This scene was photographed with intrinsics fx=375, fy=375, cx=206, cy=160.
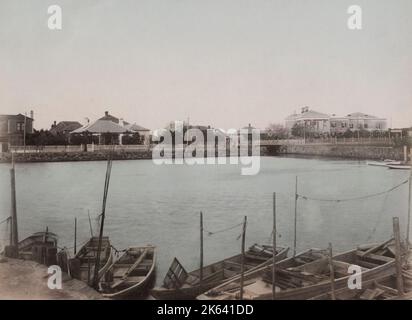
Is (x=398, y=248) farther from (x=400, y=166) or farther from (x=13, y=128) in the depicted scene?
(x=13, y=128)

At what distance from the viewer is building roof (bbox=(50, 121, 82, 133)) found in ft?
15.5

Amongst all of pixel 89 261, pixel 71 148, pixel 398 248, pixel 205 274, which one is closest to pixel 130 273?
pixel 89 261

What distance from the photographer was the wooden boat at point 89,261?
4.15 metres

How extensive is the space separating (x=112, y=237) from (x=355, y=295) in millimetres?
2900

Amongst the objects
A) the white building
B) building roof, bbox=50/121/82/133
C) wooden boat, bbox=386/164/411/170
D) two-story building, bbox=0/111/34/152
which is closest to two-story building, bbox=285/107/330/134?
the white building

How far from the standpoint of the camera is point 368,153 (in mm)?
5773

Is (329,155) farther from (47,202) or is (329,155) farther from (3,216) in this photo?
(3,216)

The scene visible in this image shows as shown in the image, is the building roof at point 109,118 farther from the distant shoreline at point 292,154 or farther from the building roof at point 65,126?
the distant shoreline at point 292,154

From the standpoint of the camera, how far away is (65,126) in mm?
4969

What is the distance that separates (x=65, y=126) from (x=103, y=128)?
51 cm

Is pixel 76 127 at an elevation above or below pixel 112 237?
above
